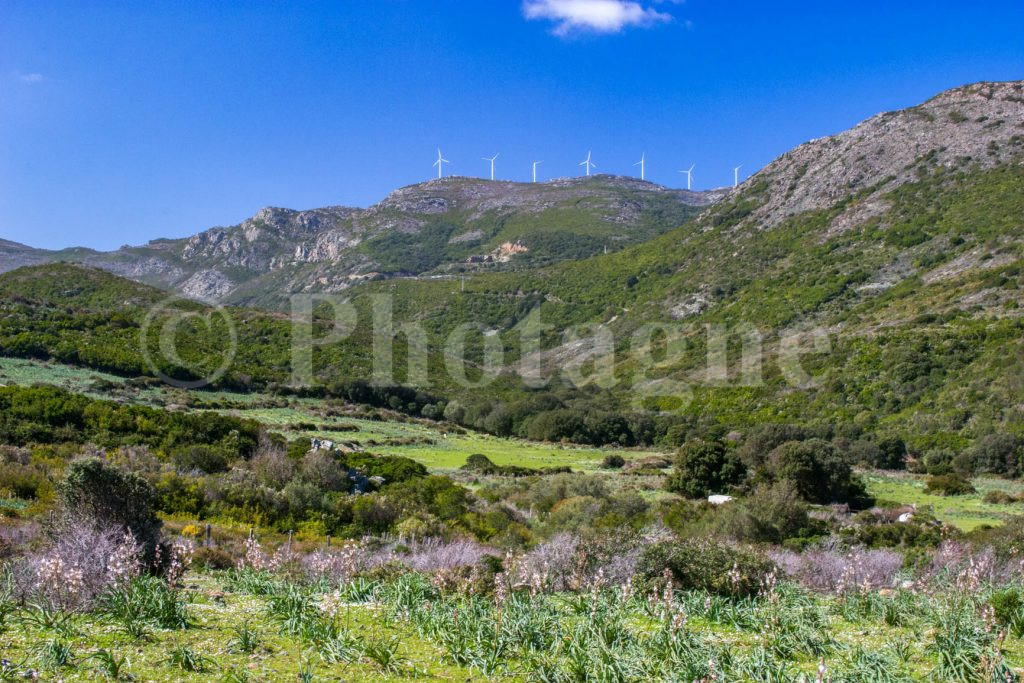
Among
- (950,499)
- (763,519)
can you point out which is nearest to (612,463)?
(950,499)

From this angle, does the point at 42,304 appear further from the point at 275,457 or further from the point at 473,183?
the point at 473,183

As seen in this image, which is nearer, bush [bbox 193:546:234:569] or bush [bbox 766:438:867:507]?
bush [bbox 193:546:234:569]

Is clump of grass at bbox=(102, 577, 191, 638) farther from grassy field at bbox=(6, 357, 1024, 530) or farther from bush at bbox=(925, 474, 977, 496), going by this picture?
bush at bbox=(925, 474, 977, 496)

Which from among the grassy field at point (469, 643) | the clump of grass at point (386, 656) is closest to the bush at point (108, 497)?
the grassy field at point (469, 643)

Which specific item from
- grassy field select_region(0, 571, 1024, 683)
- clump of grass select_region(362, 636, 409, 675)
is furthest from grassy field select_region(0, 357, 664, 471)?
clump of grass select_region(362, 636, 409, 675)

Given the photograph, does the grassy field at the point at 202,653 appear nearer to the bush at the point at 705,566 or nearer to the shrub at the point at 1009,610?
the bush at the point at 705,566

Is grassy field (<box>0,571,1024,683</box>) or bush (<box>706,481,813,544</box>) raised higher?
grassy field (<box>0,571,1024,683</box>)
